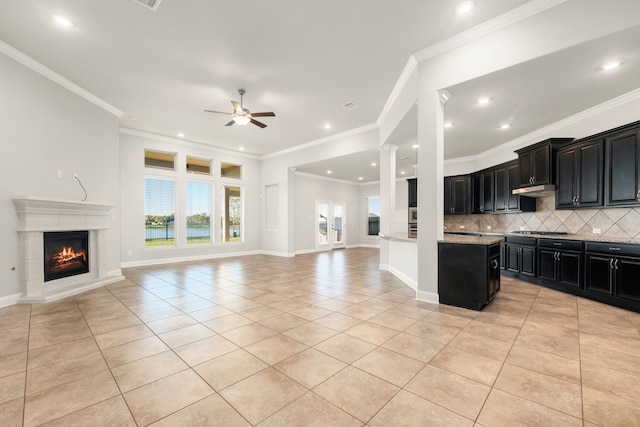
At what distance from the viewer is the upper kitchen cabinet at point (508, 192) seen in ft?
19.2

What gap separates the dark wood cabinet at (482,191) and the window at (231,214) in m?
7.35

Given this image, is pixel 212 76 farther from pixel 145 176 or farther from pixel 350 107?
pixel 145 176

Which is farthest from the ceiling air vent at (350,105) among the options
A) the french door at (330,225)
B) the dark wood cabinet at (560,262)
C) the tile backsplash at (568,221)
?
the french door at (330,225)

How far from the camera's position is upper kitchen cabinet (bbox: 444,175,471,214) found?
7.56 m

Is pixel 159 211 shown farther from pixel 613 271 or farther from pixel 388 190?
pixel 613 271

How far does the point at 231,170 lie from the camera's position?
367 inches

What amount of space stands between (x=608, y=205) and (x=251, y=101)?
6.26m

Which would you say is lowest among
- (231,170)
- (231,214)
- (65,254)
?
(65,254)

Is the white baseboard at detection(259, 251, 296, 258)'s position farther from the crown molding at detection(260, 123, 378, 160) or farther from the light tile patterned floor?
the light tile patterned floor

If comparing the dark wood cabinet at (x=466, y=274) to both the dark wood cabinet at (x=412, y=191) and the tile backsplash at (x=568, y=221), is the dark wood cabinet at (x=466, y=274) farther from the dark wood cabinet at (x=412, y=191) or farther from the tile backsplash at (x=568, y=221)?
the dark wood cabinet at (x=412, y=191)

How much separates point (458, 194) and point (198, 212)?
7.85 metres

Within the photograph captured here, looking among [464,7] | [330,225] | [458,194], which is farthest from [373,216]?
[464,7]

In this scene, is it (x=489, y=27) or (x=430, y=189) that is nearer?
(x=489, y=27)

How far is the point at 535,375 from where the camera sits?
6.64 feet
